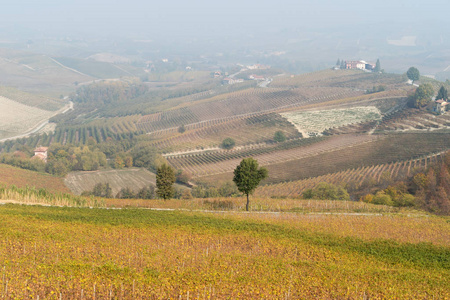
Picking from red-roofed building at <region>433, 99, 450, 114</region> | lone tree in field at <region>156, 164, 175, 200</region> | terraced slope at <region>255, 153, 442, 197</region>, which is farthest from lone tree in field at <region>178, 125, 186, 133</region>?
lone tree in field at <region>156, 164, 175, 200</region>

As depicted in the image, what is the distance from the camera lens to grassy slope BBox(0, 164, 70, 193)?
7369 centimetres

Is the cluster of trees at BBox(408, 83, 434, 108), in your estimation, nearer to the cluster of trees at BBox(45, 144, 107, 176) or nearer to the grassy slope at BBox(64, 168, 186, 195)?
the grassy slope at BBox(64, 168, 186, 195)

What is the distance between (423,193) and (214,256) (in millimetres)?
40136

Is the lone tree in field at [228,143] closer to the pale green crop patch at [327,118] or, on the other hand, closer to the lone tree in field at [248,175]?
the pale green crop patch at [327,118]

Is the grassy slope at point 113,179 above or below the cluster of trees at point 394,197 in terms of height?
below

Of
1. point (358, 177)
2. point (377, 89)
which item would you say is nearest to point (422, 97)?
point (377, 89)

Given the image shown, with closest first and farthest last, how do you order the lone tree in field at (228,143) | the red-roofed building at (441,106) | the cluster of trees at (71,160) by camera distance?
1. the cluster of trees at (71,160)
2. the red-roofed building at (441,106)
3. the lone tree in field at (228,143)

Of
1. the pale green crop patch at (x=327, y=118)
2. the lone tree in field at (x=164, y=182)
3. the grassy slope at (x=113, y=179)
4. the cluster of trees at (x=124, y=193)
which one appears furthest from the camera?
the pale green crop patch at (x=327, y=118)

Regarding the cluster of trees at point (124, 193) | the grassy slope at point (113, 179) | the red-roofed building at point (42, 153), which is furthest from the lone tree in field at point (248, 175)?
the red-roofed building at point (42, 153)

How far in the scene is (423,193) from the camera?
187ft

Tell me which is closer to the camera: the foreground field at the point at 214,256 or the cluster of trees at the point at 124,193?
the foreground field at the point at 214,256

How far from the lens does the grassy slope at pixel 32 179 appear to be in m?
73.7

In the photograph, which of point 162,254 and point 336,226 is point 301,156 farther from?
point 162,254

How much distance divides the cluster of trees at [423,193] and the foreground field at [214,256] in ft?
31.4
